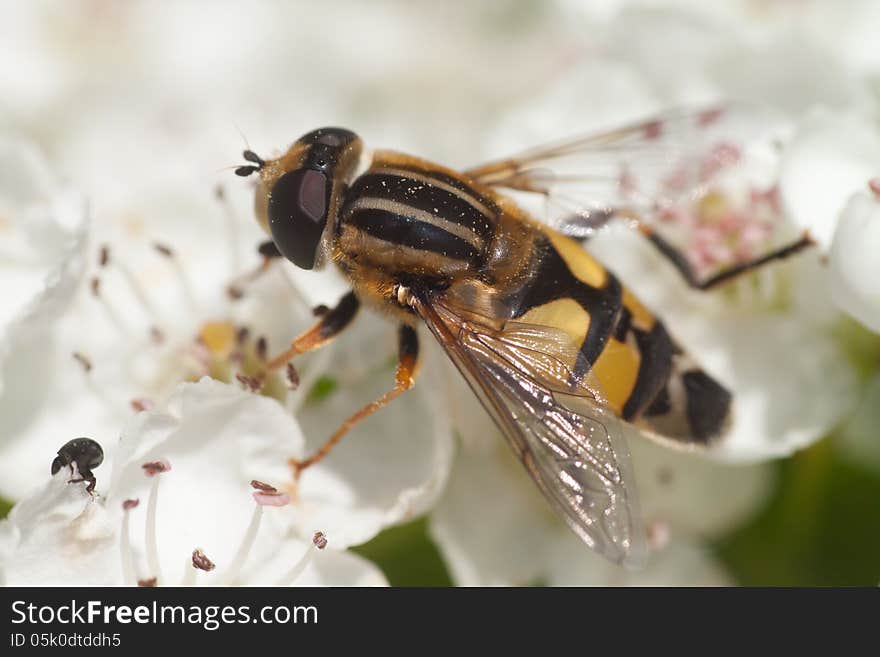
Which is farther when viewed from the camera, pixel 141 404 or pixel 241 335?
pixel 241 335

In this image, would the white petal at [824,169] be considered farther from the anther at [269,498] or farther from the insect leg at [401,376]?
the anther at [269,498]

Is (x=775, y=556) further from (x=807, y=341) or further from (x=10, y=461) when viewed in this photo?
(x=10, y=461)

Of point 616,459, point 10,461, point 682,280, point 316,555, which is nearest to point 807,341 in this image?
point 682,280

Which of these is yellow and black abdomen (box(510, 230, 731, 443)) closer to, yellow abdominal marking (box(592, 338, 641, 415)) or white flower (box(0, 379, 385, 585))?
yellow abdominal marking (box(592, 338, 641, 415))

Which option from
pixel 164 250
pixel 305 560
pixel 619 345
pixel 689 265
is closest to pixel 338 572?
pixel 305 560

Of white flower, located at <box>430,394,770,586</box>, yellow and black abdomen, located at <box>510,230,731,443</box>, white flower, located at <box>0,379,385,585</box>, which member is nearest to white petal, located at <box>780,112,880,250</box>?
yellow and black abdomen, located at <box>510,230,731,443</box>

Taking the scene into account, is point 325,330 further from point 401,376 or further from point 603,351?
point 603,351

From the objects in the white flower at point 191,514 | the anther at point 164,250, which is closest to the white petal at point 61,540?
the white flower at point 191,514
